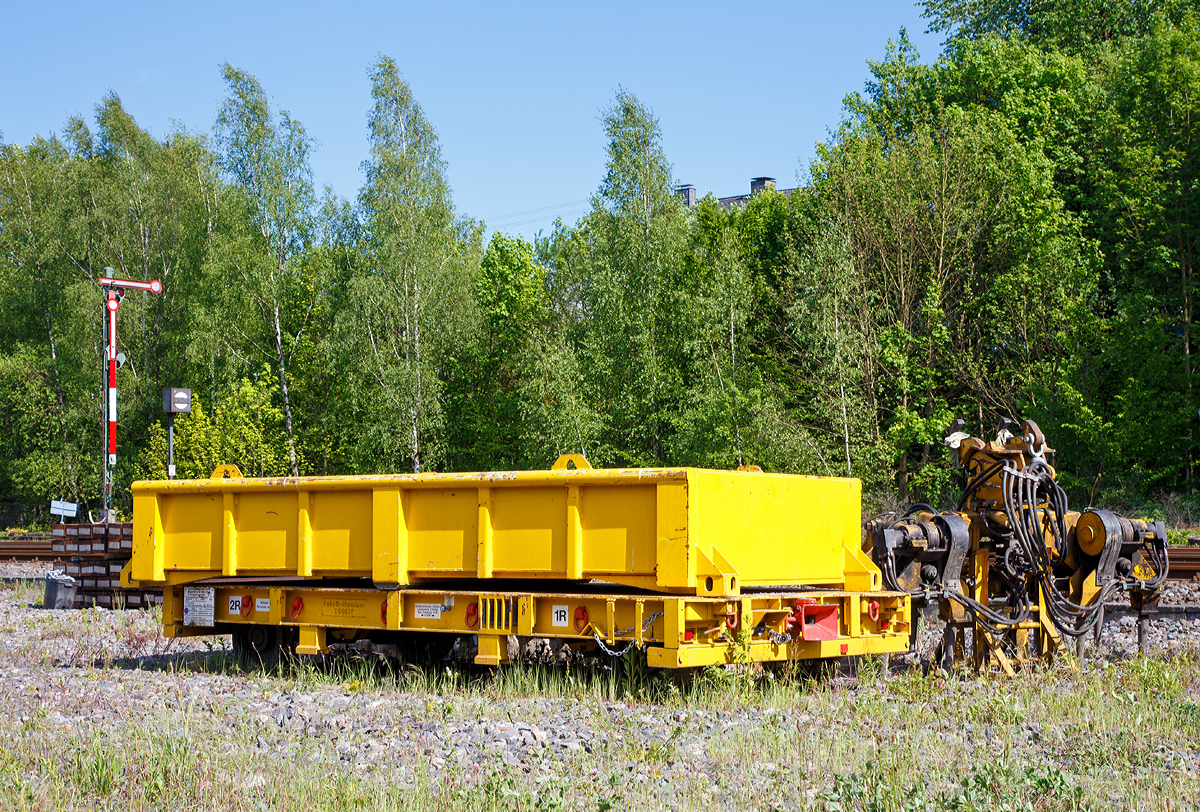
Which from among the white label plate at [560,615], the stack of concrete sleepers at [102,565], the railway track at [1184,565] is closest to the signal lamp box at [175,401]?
the stack of concrete sleepers at [102,565]

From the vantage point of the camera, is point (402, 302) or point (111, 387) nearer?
point (111, 387)

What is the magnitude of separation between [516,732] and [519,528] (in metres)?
2.15

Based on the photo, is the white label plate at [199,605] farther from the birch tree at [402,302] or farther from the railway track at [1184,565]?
the birch tree at [402,302]

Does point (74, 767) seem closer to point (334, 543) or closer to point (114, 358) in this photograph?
point (334, 543)

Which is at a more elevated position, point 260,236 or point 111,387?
point 260,236

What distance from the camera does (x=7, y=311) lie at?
45500 mm

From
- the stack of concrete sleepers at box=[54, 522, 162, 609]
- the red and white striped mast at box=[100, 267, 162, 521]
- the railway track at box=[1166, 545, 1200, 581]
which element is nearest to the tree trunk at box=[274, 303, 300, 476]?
the red and white striped mast at box=[100, 267, 162, 521]

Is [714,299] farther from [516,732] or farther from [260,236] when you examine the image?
[516,732]

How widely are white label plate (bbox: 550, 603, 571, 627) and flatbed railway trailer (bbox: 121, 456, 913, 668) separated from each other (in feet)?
0.05

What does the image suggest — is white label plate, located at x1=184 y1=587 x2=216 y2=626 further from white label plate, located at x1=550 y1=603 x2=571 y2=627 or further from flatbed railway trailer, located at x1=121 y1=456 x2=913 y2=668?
white label plate, located at x1=550 y1=603 x2=571 y2=627

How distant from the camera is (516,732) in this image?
22.9ft

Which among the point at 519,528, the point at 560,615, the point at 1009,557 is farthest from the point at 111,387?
the point at 1009,557

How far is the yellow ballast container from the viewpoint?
26.7 ft

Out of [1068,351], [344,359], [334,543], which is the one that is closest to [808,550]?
[334,543]
